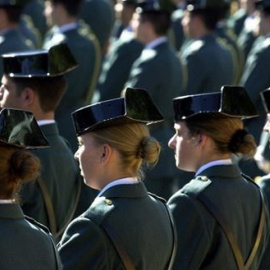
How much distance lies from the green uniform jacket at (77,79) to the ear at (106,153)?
3.66m

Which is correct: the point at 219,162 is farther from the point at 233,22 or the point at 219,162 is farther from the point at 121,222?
the point at 233,22

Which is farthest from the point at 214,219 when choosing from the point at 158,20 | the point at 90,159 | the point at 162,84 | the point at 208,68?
the point at 158,20

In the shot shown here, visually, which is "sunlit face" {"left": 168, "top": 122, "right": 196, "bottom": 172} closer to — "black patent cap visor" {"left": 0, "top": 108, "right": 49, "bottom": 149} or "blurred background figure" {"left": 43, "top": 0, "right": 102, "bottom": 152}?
"black patent cap visor" {"left": 0, "top": 108, "right": 49, "bottom": 149}

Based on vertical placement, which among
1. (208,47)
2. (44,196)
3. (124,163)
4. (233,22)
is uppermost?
(124,163)

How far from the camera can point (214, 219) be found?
5023mm

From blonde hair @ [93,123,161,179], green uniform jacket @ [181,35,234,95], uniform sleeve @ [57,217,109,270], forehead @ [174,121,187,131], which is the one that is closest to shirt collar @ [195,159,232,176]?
forehead @ [174,121,187,131]

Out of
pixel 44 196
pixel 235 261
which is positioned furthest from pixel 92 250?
pixel 44 196

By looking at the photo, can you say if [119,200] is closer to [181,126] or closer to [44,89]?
[181,126]

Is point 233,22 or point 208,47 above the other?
point 208,47

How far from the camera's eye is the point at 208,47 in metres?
9.53

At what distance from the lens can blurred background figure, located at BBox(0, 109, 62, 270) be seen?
418cm

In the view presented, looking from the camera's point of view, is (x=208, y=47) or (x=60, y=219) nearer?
(x=60, y=219)

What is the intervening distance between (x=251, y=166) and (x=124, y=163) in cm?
340

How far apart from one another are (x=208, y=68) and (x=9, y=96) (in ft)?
11.7
